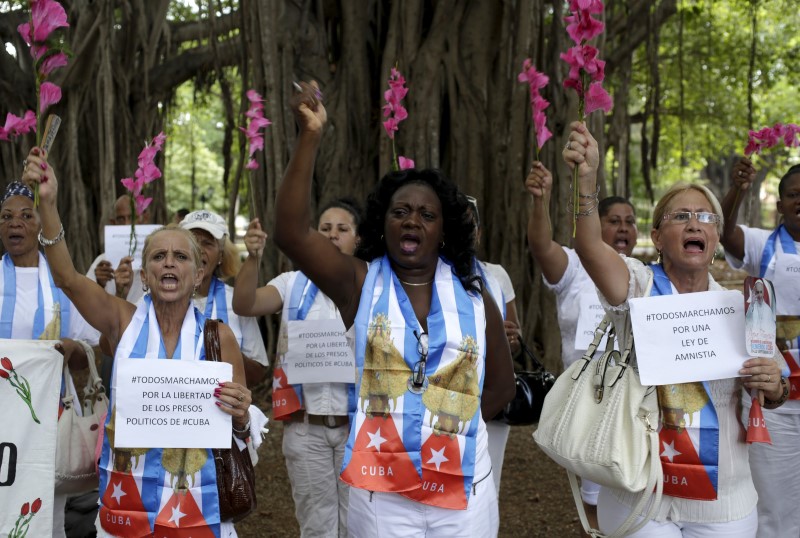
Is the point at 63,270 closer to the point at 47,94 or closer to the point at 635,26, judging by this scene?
the point at 47,94

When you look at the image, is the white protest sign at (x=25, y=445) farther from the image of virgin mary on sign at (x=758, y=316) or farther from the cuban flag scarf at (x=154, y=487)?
the image of virgin mary on sign at (x=758, y=316)

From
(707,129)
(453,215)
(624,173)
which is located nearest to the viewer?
(453,215)

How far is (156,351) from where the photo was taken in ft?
8.68

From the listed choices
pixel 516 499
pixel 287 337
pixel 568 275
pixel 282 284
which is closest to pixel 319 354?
pixel 287 337

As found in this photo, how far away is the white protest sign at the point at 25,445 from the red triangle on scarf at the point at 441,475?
53.8 inches

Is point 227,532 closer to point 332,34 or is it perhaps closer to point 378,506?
point 378,506

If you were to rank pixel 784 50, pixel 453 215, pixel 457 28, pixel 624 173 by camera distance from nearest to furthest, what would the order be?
pixel 453 215
pixel 457 28
pixel 624 173
pixel 784 50

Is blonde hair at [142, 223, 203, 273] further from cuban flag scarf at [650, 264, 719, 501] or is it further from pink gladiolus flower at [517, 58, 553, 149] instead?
cuban flag scarf at [650, 264, 719, 501]

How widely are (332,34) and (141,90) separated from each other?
75.5 inches

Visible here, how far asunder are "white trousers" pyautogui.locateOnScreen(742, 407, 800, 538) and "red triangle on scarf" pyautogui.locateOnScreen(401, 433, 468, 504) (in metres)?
1.54

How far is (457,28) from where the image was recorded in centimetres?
655

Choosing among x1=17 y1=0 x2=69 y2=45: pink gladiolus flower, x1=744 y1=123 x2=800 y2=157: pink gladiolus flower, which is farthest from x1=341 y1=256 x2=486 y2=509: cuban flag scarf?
x1=744 y1=123 x2=800 y2=157: pink gladiolus flower

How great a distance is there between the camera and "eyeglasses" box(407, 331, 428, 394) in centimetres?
245

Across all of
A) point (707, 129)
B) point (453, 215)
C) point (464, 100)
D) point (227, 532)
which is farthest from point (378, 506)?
point (707, 129)
